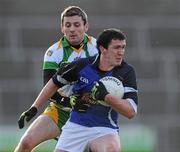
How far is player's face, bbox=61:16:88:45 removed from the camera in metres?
8.70

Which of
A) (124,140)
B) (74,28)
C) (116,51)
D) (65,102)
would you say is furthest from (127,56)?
(116,51)

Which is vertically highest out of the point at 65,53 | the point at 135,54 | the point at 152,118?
the point at 65,53

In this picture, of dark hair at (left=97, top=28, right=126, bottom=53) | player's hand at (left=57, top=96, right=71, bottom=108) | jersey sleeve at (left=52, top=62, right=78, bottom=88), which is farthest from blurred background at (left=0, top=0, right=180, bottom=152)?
dark hair at (left=97, top=28, right=126, bottom=53)

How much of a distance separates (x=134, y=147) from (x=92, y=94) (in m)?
6.51

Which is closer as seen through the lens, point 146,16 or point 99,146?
point 99,146

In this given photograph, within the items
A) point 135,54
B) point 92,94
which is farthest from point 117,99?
point 135,54

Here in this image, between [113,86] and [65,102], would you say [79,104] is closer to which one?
[113,86]

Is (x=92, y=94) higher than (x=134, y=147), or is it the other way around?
(x=92, y=94)

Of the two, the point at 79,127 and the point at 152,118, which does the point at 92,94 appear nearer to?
the point at 79,127

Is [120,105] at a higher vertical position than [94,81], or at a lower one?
lower

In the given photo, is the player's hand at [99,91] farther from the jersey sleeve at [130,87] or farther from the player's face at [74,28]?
the player's face at [74,28]

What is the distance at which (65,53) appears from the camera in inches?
350

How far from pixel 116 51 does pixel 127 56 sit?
400 inches

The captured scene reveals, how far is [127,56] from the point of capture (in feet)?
59.4
